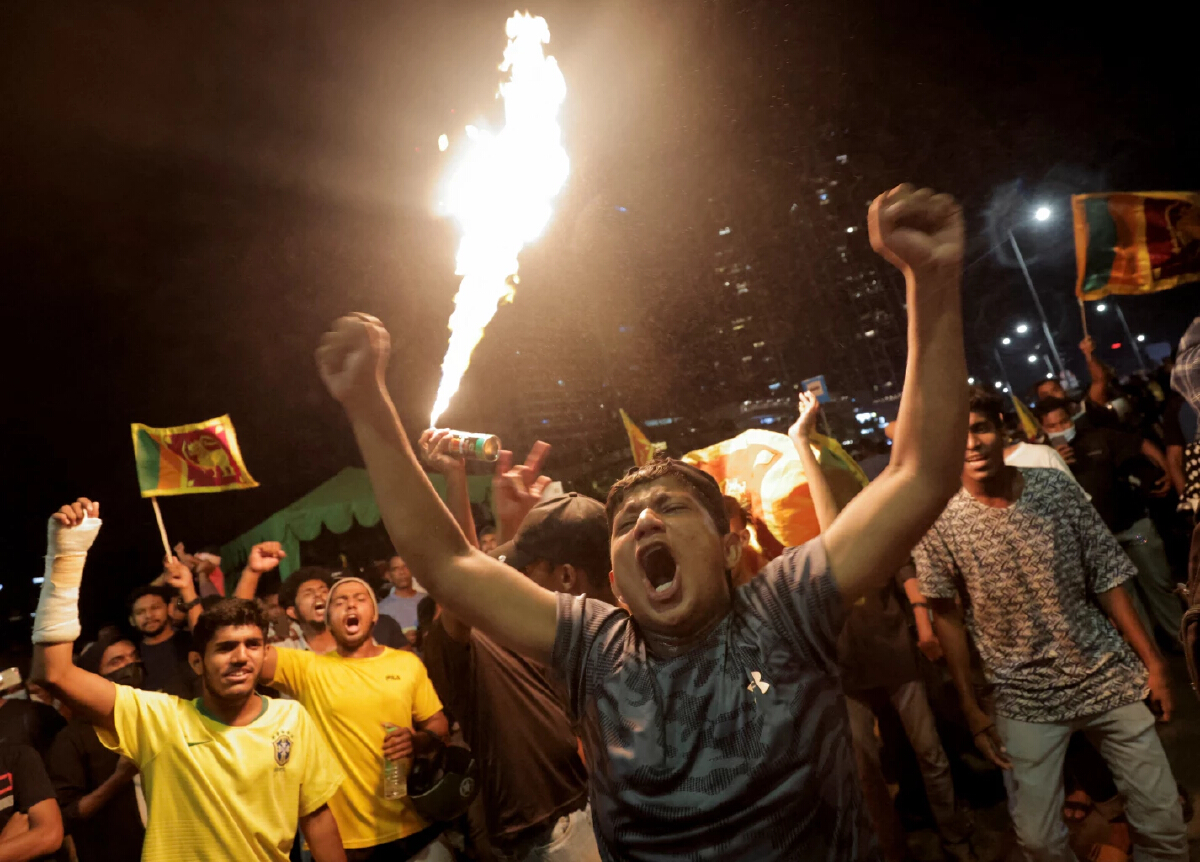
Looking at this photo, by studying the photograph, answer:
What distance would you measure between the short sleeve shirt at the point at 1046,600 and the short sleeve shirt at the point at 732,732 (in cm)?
215

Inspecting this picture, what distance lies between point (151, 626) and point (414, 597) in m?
2.63

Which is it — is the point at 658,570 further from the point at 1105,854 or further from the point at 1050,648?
the point at 1105,854

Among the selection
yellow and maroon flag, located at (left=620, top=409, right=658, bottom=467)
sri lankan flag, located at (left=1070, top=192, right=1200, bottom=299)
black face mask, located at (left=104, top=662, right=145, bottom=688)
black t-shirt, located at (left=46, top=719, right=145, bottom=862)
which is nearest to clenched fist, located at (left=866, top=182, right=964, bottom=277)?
yellow and maroon flag, located at (left=620, top=409, right=658, bottom=467)

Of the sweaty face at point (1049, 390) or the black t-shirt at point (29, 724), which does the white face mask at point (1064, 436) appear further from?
the black t-shirt at point (29, 724)

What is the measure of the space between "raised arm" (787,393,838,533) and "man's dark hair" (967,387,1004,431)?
44.2 inches

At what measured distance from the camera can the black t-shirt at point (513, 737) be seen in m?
3.06

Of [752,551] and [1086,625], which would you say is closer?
[1086,625]

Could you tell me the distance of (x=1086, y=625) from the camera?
10.5ft

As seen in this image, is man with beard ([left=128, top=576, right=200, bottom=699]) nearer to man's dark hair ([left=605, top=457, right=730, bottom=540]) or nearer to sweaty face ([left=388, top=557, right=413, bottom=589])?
sweaty face ([left=388, top=557, right=413, bottom=589])

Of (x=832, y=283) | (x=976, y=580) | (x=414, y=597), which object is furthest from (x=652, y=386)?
(x=976, y=580)

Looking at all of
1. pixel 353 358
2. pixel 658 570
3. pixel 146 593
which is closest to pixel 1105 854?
pixel 658 570

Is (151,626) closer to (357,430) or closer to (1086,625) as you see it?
(357,430)

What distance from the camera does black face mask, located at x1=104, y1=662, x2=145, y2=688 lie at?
493cm

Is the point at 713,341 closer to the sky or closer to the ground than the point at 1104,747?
closer to the sky
